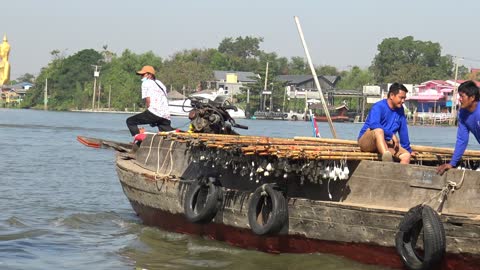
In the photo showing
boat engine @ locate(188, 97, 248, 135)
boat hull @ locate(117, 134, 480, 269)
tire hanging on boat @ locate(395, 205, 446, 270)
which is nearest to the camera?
tire hanging on boat @ locate(395, 205, 446, 270)

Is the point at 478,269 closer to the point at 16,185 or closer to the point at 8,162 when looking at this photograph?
the point at 16,185

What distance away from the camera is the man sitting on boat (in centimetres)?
1159

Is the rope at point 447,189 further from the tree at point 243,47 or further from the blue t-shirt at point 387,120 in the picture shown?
the tree at point 243,47

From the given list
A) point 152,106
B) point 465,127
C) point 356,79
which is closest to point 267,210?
point 465,127

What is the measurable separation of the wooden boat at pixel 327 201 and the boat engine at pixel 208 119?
691 millimetres

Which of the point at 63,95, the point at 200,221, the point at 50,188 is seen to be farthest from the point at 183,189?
the point at 63,95

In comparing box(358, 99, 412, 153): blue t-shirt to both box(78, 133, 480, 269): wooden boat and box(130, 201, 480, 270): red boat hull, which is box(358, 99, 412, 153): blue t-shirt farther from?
box(130, 201, 480, 270): red boat hull

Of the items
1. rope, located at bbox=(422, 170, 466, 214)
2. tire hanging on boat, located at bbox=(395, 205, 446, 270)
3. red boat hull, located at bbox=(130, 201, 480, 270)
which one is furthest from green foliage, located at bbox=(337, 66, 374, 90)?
tire hanging on boat, located at bbox=(395, 205, 446, 270)

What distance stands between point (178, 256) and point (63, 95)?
318ft

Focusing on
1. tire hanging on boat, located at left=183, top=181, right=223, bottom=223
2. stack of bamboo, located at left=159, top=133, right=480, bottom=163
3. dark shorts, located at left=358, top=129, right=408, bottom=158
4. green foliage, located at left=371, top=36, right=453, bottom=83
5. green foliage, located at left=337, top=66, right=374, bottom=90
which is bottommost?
tire hanging on boat, located at left=183, top=181, right=223, bottom=223

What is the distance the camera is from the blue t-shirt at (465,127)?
758 centimetres

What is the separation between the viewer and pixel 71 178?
1720cm

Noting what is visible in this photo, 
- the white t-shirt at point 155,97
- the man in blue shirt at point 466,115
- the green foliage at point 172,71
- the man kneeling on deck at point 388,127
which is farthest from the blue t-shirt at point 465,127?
the green foliage at point 172,71

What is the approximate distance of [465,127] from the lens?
7.72m
